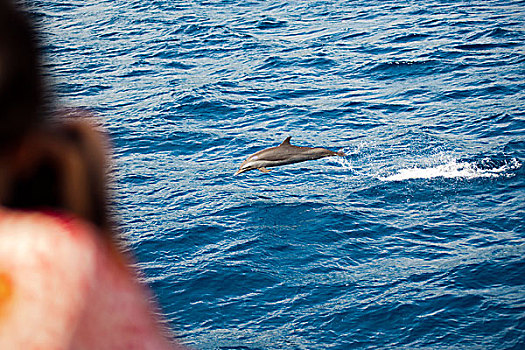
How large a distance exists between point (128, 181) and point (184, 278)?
14.5ft

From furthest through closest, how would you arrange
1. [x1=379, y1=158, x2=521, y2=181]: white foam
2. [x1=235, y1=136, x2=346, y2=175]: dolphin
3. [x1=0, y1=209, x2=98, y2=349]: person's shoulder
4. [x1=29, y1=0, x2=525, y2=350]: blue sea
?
[x1=379, y1=158, x2=521, y2=181]: white foam
[x1=235, y1=136, x2=346, y2=175]: dolphin
[x1=29, y1=0, x2=525, y2=350]: blue sea
[x1=0, y1=209, x2=98, y2=349]: person's shoulder

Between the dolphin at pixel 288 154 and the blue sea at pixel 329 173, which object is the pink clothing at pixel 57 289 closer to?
the blue sea at pixel 329 173

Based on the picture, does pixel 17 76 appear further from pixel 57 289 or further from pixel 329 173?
pixel 329 173

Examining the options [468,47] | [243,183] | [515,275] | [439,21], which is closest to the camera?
[515,275]

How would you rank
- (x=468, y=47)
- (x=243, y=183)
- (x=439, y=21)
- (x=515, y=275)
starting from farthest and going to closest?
(x=439, y=21)
(x=468, y=47)
(x=243, y=183)
(x=515, y=275)

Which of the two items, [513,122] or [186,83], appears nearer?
[513,122]

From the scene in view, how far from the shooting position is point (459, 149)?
1479 cm

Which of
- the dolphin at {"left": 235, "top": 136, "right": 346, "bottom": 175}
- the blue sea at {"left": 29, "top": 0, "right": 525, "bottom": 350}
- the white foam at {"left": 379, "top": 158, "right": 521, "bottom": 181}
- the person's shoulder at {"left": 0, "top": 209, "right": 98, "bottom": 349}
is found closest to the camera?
the person's shoulder at {"left": 0, "top": 209, "right": 98, "bottom": 349}

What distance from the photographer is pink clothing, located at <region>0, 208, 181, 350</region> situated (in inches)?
36.4

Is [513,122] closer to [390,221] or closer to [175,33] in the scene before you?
[390,221]

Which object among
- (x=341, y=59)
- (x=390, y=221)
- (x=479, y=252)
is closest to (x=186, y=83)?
(x=341, y=59)

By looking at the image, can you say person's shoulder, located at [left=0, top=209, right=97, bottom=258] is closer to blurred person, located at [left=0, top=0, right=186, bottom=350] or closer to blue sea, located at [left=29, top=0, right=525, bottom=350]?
blurred person, located at [left=0, top=0, right=186, bottom=350]

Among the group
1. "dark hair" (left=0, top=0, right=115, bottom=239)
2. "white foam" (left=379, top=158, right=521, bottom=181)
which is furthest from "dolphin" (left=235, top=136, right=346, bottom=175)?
"dark hair" (left=0, top=0, right=115, bottom=239)

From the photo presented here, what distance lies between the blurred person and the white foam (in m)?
13.3
